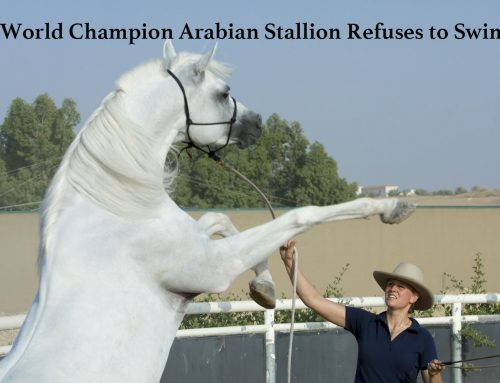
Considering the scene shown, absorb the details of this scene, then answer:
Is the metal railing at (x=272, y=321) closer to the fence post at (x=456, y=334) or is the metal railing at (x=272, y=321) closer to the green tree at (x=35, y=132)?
the fence post at (x=456, y=334)

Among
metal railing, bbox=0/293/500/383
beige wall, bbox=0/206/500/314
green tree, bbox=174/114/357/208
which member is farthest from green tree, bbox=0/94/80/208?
metal railing, bbox=0/293/500/383

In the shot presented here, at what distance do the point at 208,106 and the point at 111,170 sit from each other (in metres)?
0.66

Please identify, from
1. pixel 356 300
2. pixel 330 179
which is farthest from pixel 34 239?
pixel 330 179

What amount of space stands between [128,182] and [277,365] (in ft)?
9.63

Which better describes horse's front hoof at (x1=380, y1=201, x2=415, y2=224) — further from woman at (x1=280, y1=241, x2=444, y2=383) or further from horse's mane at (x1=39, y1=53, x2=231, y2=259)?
horse's mane at (x1=39, y1=53, x2=231, y2=259)

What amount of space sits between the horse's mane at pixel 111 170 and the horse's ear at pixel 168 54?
331mm

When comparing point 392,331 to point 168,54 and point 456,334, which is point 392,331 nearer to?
point 168,54

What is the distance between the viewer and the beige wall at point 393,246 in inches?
750

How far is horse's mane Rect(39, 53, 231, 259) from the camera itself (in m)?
4.17

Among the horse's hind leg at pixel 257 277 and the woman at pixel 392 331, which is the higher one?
the horse's hind leg at pixel 257 277

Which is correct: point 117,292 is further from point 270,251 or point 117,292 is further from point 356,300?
point 356,300

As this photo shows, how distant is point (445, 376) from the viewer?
741 centimetres

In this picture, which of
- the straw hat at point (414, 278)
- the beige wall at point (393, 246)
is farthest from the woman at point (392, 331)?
the beige wall at point (393, 246)

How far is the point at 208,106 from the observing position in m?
4.60
